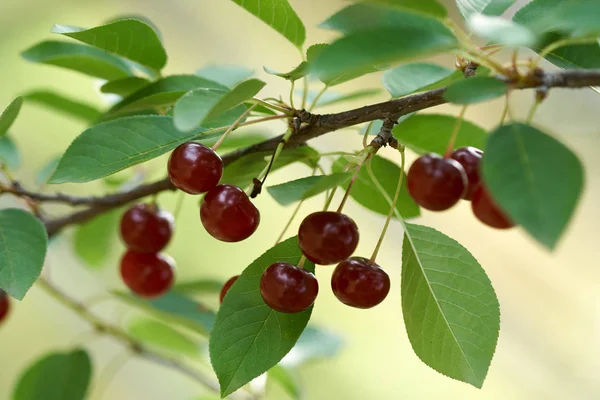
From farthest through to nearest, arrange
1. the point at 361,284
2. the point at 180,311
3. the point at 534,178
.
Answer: the point at 180,311 → the point at 361,284 → the point at 534,178

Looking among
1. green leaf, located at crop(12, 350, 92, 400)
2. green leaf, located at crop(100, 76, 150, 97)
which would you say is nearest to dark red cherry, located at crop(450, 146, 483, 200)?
green leaf, located at crop(100, 76, 150, 97)

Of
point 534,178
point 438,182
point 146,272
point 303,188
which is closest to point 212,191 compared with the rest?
point 303,188

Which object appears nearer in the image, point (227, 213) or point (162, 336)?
point (227, 213)

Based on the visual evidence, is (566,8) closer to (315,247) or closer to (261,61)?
(315,247)

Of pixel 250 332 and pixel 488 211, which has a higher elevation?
pixel 488 211

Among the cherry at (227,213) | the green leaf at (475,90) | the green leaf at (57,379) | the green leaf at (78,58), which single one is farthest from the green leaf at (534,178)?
the green leaf at (57,379)

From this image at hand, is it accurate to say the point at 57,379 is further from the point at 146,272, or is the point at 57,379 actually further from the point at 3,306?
the point at 146,272

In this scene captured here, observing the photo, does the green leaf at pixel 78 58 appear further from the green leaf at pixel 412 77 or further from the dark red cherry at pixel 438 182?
the dark red cherry at pixel 438 182
